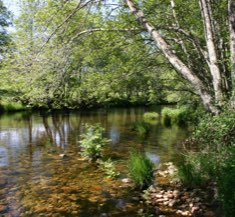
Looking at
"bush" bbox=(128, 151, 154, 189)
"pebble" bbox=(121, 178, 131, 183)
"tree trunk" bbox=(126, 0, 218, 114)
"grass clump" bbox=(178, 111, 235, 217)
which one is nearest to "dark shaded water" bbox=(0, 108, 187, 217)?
"pebble" bbox=(121, 178, 131, 183)

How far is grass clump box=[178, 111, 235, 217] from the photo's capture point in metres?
5.61

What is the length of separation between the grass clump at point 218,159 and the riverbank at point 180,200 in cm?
32

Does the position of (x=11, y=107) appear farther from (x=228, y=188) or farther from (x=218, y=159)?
(x=228, y=188)

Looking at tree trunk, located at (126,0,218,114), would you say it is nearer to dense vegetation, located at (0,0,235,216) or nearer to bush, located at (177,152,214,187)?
dense vegetation, located at (0,0,235,216)

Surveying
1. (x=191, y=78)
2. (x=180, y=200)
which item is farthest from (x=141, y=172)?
(x=191, y=78)

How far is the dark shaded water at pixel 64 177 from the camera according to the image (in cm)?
838

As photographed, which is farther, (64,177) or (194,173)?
(64,177)

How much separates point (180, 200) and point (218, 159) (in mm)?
1921

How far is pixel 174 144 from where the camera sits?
17.2m

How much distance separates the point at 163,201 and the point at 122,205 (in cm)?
107

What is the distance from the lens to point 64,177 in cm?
1120

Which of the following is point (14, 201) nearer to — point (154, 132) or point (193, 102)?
point (193, 102)

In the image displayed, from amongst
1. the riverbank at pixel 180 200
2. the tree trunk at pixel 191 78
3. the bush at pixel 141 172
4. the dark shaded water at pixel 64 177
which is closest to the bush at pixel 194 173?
the riverbank at pixel 180 200

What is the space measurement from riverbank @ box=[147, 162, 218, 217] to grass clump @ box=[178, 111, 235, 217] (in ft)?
1.06
